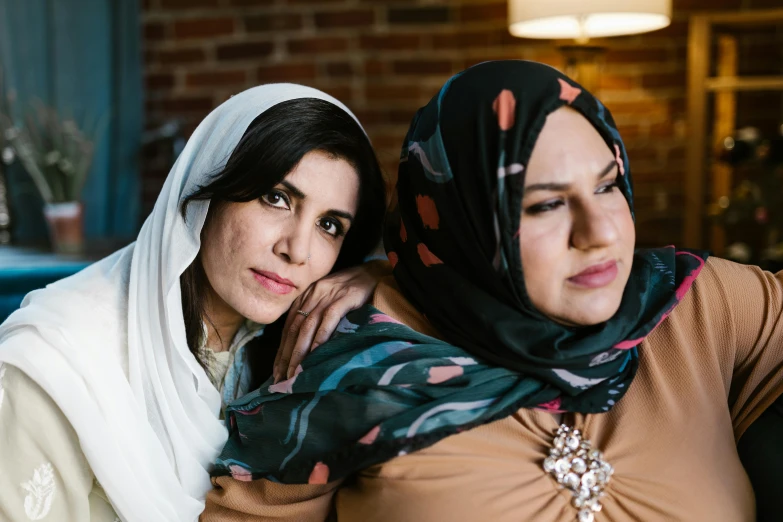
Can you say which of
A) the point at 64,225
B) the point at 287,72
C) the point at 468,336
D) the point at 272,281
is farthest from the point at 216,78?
the point at 468,336

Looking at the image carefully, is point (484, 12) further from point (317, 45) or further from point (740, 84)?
point (740, 84)

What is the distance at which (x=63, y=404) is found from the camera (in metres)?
1.25

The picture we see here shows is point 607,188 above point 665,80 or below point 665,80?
below

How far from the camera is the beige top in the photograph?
45.5 inches

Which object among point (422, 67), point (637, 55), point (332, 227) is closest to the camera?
point (332, 227)

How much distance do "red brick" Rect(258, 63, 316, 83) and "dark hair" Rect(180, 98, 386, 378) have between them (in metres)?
1.66

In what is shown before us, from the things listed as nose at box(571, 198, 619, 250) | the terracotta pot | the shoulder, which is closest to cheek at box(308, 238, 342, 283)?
the shoulder

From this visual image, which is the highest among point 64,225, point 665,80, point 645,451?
point 665,80

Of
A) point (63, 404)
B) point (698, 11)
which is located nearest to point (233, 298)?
point (63, 404)

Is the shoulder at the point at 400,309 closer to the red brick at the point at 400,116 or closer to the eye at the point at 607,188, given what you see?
the eye at the point at 607,188

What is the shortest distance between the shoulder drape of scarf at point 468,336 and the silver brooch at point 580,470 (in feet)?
0.18

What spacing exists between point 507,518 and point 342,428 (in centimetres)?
26

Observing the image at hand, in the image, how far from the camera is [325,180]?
1402mm

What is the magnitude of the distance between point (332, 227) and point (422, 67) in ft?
5.52
